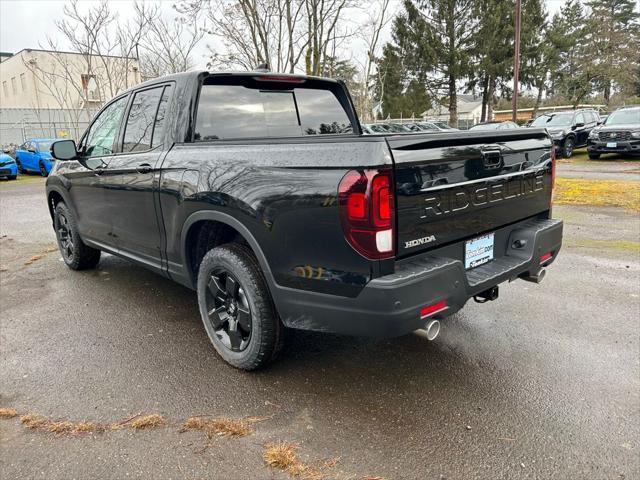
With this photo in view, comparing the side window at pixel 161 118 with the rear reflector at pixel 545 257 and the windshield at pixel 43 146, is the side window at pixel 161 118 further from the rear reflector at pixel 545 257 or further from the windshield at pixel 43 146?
the windshield at pixel 43 146

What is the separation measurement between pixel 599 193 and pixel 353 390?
8.94 m

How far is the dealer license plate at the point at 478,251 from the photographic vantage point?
2.79 metres

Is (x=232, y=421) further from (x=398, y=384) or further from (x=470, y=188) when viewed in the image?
(x=470, y=188)

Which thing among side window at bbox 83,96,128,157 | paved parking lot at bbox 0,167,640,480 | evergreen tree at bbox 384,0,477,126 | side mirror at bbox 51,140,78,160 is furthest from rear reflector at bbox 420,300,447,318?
evergreen tree at bbox 384,0,477,126

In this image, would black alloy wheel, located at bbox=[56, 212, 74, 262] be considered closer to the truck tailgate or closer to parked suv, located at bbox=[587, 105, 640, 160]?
the truck tailgate

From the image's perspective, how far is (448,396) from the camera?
2.84 m

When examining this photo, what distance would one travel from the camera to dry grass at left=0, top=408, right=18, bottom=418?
2744mm

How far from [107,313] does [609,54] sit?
39.5 m

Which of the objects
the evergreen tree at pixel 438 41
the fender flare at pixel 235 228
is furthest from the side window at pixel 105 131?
the evergreen tree at pixel 438 41

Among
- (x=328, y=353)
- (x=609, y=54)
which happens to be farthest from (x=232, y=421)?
(x=609, y=54)

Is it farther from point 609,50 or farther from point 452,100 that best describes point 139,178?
point 609,50

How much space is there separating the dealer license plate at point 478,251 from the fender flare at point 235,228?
1132 millimetres

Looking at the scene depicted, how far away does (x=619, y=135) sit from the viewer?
606 inches

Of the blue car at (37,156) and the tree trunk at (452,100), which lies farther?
the tree trunk at (452,100)
